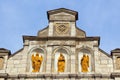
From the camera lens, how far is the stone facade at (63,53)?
20.8 meters

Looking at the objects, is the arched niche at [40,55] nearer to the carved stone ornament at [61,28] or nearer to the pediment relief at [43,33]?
the pediment relief at [43,33]

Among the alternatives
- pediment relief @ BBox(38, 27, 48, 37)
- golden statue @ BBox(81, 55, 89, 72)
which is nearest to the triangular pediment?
pediment relief @ BBox(38, 27, 48, 37)

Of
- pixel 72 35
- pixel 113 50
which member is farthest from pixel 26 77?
pixel 113 50

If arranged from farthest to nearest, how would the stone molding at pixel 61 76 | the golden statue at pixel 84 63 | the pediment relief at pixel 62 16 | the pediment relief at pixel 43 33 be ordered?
the pediment relief at pixel 62 16 → the pediment relief at pixel 43 33 → the golden statue at pixel 84 63 → the stone molding at pixel 61 76

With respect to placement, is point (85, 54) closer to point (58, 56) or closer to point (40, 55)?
point (58, 56)

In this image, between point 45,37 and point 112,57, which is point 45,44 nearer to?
point 45,37

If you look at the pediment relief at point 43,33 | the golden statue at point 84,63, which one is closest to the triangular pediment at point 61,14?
the pediment relief at point 43,33

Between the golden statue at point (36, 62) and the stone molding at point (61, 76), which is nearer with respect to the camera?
the stone molding at point (61, 76)

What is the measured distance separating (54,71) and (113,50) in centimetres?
353

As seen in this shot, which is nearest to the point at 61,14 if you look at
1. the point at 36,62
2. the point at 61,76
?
the point at 36,62

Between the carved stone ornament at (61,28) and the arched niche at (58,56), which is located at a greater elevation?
the carved stone ornament at (61,28)

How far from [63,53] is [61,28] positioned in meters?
1.62

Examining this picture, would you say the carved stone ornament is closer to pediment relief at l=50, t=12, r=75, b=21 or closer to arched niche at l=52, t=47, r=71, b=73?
pediment relief at l=50, t=12, r=75, b=21

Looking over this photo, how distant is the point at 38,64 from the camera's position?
70.2 feet
